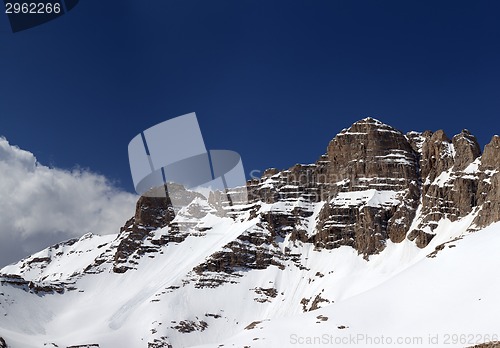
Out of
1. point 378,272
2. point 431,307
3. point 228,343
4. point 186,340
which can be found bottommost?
point 186,340

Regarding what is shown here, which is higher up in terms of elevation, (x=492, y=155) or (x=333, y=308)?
(x=492, y=155)

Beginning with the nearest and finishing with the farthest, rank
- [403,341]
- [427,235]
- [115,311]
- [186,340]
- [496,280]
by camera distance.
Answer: [403,341], [496,280], [186,340], [427,235], [115,311]

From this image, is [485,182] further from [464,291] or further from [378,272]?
[464,291]

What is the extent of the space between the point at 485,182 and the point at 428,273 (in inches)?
4512

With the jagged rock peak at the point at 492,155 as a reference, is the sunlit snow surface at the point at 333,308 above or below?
below

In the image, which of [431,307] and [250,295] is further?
[250,295]

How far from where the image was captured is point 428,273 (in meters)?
83.6

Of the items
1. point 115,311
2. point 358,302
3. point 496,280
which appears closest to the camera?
point 496,280

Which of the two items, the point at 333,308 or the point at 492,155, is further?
the point at 492,155

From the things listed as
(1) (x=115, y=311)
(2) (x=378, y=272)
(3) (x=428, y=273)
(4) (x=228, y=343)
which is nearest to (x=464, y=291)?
(3) (x=428, y=273)

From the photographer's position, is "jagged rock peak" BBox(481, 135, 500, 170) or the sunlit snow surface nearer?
the sunlit snow surface

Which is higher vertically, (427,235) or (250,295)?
(427,235)

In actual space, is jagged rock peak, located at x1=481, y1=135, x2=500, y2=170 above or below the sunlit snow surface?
above

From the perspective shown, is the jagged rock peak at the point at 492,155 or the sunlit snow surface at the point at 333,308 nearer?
the sunlit snow surface at the point at 333,308
